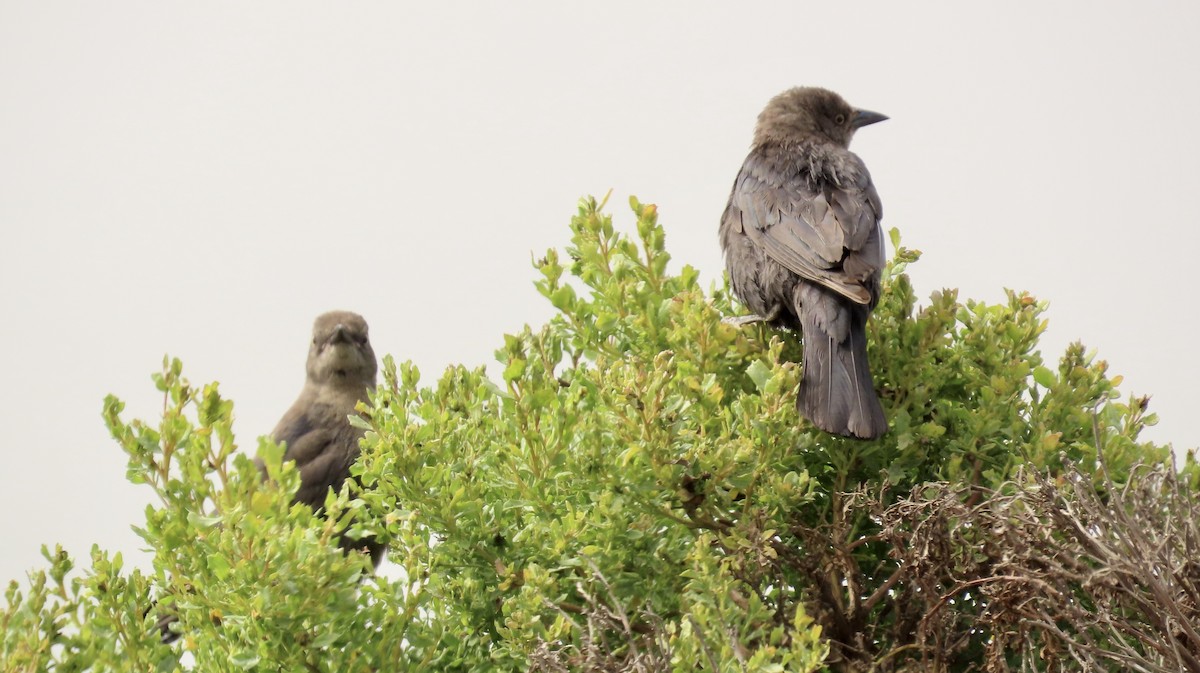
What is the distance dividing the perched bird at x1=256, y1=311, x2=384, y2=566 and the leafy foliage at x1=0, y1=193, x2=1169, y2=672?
3176mm

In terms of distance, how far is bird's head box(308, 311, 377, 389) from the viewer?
7.77 meters

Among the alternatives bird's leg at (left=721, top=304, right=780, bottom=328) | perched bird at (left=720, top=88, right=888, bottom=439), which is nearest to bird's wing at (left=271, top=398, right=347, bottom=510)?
perched bird at (left=720, top=88, right=888, bottom=439)

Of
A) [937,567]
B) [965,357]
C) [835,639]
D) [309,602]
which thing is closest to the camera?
[309,602]

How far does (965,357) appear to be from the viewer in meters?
4.00

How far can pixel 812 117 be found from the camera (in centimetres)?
687

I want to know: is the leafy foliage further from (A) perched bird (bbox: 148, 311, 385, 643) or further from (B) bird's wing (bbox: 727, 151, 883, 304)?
(A) perched bird (bbox: 148, 311, 385, 643)

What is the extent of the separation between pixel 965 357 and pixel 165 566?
241cm

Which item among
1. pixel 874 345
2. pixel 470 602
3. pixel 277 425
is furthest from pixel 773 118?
pixel 470 602

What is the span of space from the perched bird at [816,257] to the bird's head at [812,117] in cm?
12

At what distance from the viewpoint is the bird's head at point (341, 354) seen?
7773mm

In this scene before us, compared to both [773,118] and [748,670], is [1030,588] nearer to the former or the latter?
[748,670]

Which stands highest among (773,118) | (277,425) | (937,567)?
(773,118)

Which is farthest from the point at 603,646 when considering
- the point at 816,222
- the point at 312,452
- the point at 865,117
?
the point at 865,117

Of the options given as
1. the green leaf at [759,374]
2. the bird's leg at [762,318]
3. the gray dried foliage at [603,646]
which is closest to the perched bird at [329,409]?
the bird's leg at [762,318]
